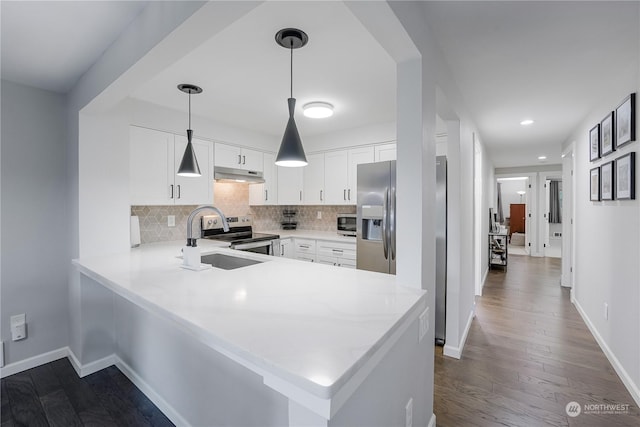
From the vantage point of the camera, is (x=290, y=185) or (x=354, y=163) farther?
(x=290, y=185)

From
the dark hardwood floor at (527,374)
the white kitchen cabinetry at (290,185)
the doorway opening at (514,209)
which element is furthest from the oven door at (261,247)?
the doorway opening at (514,209)

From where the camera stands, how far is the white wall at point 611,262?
6.65ft

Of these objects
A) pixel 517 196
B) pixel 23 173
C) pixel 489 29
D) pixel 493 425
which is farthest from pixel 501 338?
pixel 517 196

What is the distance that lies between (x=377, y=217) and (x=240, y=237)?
1.75 m

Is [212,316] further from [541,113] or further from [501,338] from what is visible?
[541,113]

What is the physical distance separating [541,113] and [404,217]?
2785 millimetres

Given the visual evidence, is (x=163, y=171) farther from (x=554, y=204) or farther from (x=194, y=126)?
(x=554, y=204)

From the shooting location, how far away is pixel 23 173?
7.66 feet

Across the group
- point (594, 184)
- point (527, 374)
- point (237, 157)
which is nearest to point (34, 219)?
point (237, 157)

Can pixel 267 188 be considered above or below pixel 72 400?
above

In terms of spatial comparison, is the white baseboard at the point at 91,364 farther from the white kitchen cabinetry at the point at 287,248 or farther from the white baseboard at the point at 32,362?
the white kitchen cabinetry at the point at 287,248

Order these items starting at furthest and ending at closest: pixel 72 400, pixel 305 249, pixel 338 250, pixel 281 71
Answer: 1. pixel 305 249
2. pixel 338 250
3. pixel 281 71
4. pixel 72 400

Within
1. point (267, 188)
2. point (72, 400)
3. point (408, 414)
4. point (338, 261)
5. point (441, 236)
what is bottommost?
point (72, 400)

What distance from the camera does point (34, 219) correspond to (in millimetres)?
2396
